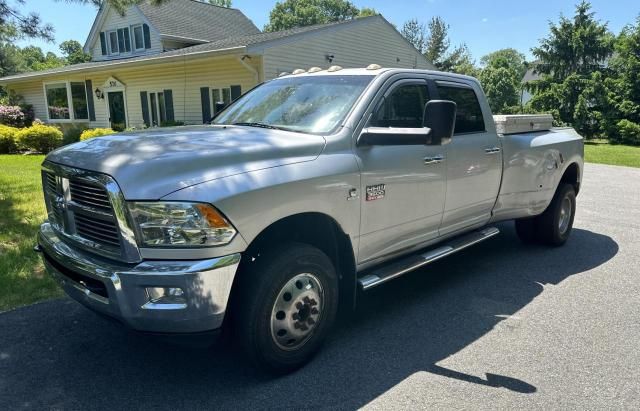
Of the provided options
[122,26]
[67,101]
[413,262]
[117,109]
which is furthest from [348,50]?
[413,262]

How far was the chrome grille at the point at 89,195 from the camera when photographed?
2.85 meters

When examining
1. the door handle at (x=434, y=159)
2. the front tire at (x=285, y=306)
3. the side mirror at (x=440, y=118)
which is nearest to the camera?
the front tire at (x=285, y=306)

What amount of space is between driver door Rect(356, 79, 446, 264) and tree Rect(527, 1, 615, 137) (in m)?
23.7

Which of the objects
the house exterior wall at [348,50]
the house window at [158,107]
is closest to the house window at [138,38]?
the house window at [158,107]

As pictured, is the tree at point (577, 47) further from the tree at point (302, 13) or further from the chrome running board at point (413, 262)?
the tree at point (302, 13)

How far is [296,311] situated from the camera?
130 inches

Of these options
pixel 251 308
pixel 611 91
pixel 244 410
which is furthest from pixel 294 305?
pixel 611 91

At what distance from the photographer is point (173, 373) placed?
3.37m

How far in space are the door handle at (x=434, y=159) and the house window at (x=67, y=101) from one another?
2397 cm

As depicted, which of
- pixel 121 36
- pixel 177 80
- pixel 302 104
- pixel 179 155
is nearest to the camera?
pixel 179 155

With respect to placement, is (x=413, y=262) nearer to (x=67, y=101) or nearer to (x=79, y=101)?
(x=79, y=101)

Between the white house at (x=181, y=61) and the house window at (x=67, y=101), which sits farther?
the house window at (x=67, y=101)

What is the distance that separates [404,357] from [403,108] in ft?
6.55

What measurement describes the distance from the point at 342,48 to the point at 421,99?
16369 mm
